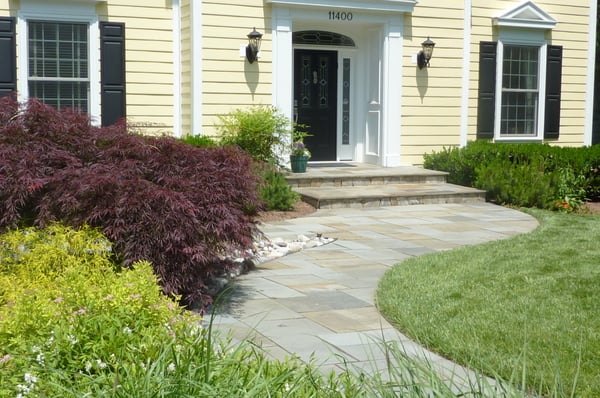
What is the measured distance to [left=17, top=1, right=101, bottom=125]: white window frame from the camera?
1127 cm

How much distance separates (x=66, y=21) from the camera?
11539 millimetres

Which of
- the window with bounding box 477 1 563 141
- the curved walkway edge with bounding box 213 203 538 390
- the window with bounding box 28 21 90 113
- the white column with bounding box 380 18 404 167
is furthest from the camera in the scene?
the window with bounding box 477 1 563 141

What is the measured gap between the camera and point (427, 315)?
214 inches

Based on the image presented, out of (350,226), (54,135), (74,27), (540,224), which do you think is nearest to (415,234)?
(350,226)

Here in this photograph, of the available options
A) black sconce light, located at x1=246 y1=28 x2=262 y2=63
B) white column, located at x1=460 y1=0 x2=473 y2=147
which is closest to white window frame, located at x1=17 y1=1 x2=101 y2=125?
black sconce light, located at x1=246 y1=28 x2=262 y2=63

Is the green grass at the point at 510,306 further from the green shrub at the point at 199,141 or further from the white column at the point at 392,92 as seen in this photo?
the white column at the point at 392,92

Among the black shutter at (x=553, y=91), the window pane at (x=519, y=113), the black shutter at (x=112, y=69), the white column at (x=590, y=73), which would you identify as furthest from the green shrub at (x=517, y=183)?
the black shutter at (x=112, y=69)

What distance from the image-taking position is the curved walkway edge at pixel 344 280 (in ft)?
15.6

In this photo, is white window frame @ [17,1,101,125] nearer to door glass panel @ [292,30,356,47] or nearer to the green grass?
door glass panel @ [292,30,356,47]

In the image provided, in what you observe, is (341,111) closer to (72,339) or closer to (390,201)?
(390,201)

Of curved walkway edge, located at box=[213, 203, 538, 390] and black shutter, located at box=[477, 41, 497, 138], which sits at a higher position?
black shutter, located at box=[477, 41, 497, 138]

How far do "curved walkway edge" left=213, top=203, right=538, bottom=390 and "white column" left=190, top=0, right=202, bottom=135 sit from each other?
2.68m

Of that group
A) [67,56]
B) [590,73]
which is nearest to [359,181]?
[67,56]

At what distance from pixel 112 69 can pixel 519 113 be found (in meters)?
7.74
